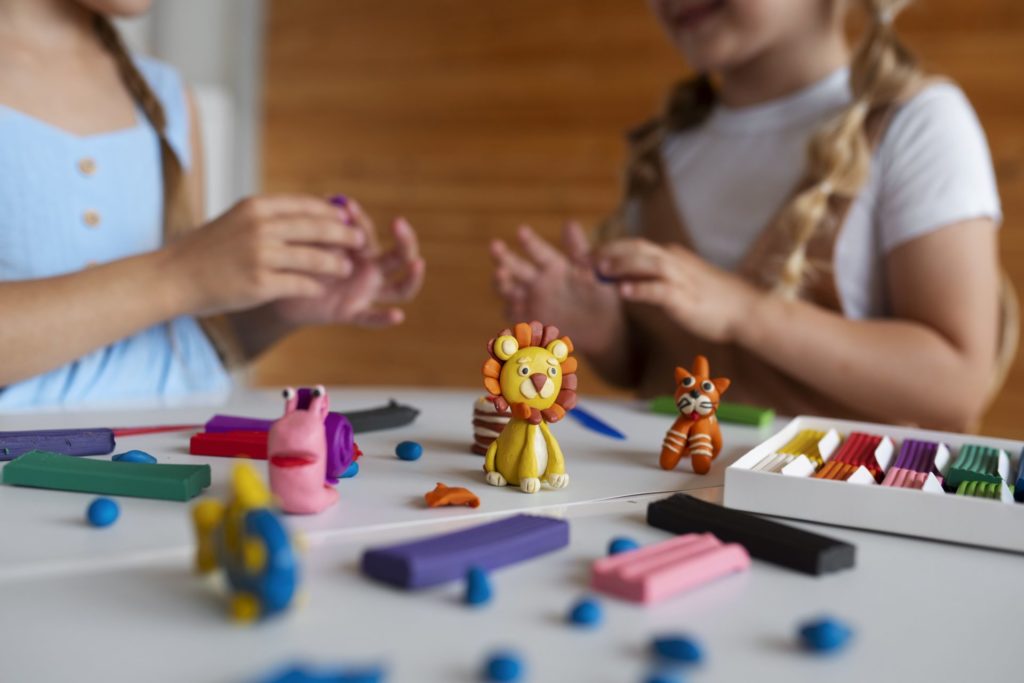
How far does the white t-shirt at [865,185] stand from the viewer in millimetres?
1001

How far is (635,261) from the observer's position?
925 millimetres

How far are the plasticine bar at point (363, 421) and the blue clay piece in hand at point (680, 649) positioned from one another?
0.39 meters

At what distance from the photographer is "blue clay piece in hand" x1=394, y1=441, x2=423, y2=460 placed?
2.09 ft

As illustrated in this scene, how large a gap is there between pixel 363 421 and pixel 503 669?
0.42 meters

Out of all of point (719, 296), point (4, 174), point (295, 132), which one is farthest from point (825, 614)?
point (295, 132)

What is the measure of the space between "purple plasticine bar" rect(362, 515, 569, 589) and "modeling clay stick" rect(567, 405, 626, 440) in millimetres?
277

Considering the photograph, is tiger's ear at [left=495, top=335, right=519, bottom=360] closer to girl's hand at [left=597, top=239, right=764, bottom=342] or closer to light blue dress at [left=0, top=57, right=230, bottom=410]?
girl's hand at [left=597, top=239, right=764, bottom=342]

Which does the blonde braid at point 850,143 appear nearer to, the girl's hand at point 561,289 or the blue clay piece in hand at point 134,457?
the girl's hand at point 561,289

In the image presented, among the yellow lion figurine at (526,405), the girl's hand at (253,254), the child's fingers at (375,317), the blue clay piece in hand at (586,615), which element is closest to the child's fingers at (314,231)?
the girl's hand at (253,254)

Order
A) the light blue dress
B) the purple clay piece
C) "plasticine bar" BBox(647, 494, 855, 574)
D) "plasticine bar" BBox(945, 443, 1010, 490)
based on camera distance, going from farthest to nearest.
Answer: the light blue dress → the purple clay piece → "plasticine bar" BBox(945, 443, 1010, 490) → "plasticine bar" BBox(647, 494, 855, 574)

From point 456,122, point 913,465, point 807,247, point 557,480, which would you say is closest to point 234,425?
point 557,480

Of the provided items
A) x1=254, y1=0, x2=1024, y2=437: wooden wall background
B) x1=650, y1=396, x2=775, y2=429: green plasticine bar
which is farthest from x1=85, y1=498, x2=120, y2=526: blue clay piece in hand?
x1=254, y1=0, x2=1024, y2=437: wooden wall background

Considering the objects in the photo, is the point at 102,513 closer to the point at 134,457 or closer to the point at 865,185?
the point at 134,457

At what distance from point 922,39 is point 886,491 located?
5.24ft
